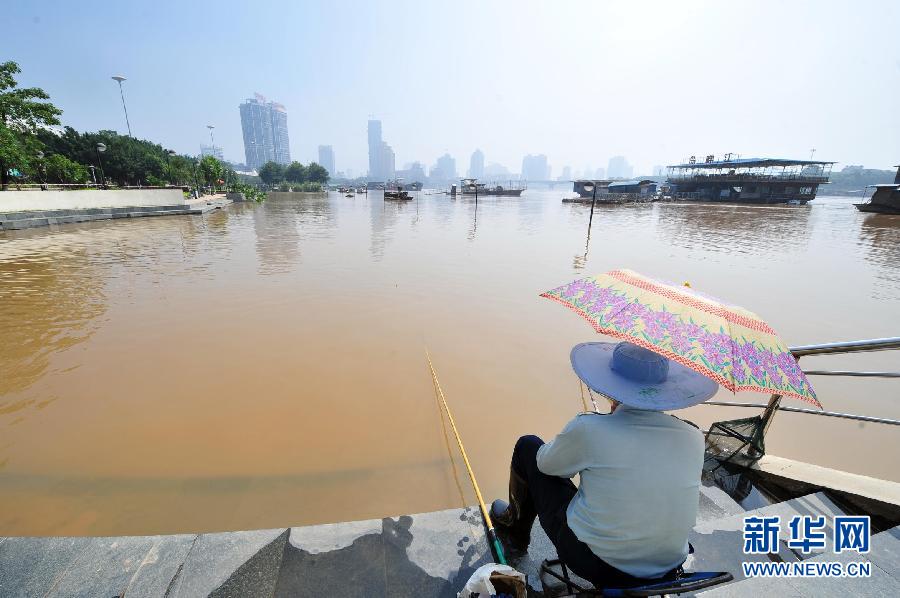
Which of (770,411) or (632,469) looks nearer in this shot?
(632,469)

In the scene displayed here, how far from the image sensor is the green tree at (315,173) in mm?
117875

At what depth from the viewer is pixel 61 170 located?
36.2m

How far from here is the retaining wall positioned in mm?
20781

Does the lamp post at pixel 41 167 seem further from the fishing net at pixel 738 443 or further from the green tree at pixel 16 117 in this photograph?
the fishing net at pixel 738 443

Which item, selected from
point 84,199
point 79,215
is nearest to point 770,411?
point 79,215

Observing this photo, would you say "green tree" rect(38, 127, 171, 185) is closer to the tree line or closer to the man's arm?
the tree line

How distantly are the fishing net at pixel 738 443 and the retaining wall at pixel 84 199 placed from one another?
32.3 m

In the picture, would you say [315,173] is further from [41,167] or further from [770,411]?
[770,411]

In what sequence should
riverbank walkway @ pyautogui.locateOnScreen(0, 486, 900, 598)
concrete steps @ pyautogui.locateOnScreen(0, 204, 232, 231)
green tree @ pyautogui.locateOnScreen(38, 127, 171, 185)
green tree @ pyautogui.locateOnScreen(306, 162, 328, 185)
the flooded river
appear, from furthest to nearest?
green tree @ pyautogui.locateOnScreen(306, 162, 328, 185)
green tree @ pyautogui.locateOnScreen(38, 127, 171, 185)
concrete steps @ pyautogui.locateOnScreen(0, 204, 232, 231)
the flooded river
riverbank walkway @ pyautogui.locateOnScreen(0, 486, 900, 598)

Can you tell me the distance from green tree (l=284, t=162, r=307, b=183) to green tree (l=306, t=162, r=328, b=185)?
1541 mm

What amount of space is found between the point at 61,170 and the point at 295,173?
86871mm

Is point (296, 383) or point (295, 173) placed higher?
point (295, 173)

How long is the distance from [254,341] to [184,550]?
5.31m

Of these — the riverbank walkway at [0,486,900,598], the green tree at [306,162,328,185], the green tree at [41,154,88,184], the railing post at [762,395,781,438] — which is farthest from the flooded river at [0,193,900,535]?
the green tree at [306,162,328,185]
